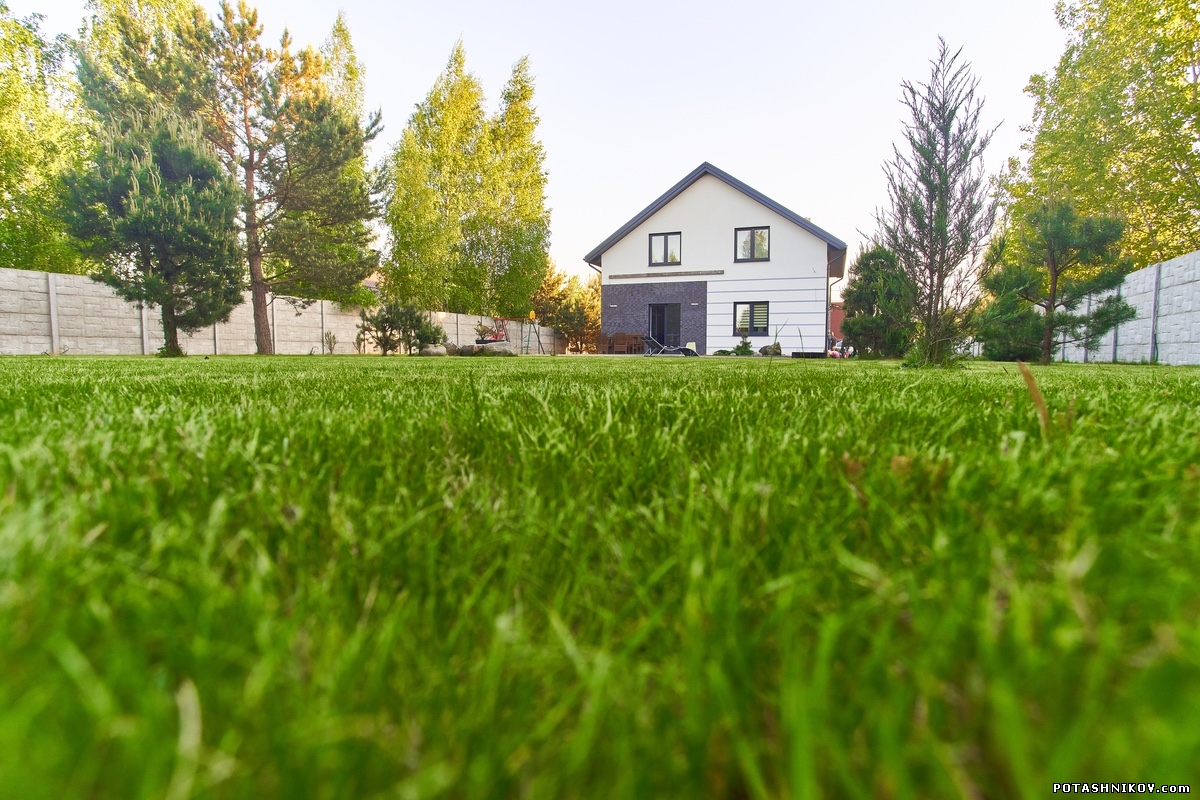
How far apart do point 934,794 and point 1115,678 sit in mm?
223

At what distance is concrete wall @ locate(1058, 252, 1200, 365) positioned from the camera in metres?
11.0

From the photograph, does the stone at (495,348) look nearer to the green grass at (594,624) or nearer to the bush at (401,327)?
the bush at (401,327)

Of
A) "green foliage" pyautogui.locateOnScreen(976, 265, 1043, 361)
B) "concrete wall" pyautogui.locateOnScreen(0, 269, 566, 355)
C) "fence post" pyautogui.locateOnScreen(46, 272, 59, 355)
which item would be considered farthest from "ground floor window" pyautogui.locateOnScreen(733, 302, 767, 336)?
"fence post" pyautogui.locateOnScreen(46, 272, 59, 355)

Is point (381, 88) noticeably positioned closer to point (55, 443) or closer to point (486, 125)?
point (486, 125)

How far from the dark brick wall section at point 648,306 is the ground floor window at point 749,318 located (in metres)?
1.14

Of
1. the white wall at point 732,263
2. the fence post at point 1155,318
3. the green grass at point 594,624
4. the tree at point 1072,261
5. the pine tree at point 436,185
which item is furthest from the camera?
the pine tree at point 436,185

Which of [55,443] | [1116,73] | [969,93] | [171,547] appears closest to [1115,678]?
[171,547]

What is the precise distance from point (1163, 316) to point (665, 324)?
46.6ft

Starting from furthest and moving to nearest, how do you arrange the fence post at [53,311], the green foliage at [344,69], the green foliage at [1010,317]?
the green foliage at [344,69] → the fence post at [53,311] → the green foliage at [1010,317]

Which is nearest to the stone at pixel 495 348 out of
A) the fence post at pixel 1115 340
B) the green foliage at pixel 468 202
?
the green foliage at pixel 468 202

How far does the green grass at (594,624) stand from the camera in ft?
1.16

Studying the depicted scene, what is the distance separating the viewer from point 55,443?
4.17 feet

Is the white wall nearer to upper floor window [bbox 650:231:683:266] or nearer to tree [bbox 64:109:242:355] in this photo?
upper floor window [bbox 650:231:683:266]

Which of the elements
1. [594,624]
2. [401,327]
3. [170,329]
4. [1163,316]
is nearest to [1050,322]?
[1163,316]
